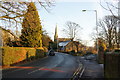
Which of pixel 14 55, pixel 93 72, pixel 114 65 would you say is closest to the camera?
pixel 114 65

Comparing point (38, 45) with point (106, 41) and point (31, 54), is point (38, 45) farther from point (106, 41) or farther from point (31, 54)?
point (106, 41)

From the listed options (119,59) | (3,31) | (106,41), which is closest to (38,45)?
(106,41)

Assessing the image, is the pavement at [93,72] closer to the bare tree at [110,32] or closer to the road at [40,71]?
the road at [40,71]

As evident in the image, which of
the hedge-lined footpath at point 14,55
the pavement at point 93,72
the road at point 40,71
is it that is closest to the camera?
the road at point 40,71

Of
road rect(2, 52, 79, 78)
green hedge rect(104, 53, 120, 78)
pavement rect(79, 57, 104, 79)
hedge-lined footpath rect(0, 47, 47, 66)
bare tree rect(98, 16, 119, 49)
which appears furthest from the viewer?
bare tree rect(98, 16, 119, 49)

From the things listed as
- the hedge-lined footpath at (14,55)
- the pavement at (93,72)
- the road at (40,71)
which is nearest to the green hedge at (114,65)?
the pavement at (93,72)

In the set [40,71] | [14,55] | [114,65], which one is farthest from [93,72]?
[14,55]

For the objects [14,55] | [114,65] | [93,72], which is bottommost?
[93,72]

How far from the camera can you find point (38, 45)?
4056 cm

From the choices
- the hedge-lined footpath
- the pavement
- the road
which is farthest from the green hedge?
the hedge-lined footpath

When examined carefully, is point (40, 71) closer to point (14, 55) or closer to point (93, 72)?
point (93, 72)

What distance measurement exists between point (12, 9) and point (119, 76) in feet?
40.4

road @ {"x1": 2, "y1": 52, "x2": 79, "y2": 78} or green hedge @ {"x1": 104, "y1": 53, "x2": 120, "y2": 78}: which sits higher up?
green hedge @ {"x1": 104, "y1": 53, "x2": 120, "y2": 78}

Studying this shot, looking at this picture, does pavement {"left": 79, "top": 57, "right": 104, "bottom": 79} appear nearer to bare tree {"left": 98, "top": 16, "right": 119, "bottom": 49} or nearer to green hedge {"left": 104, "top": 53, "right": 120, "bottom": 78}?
green hedge {"left": 104, "top": 53, "right": 120, "bottom": 78}
